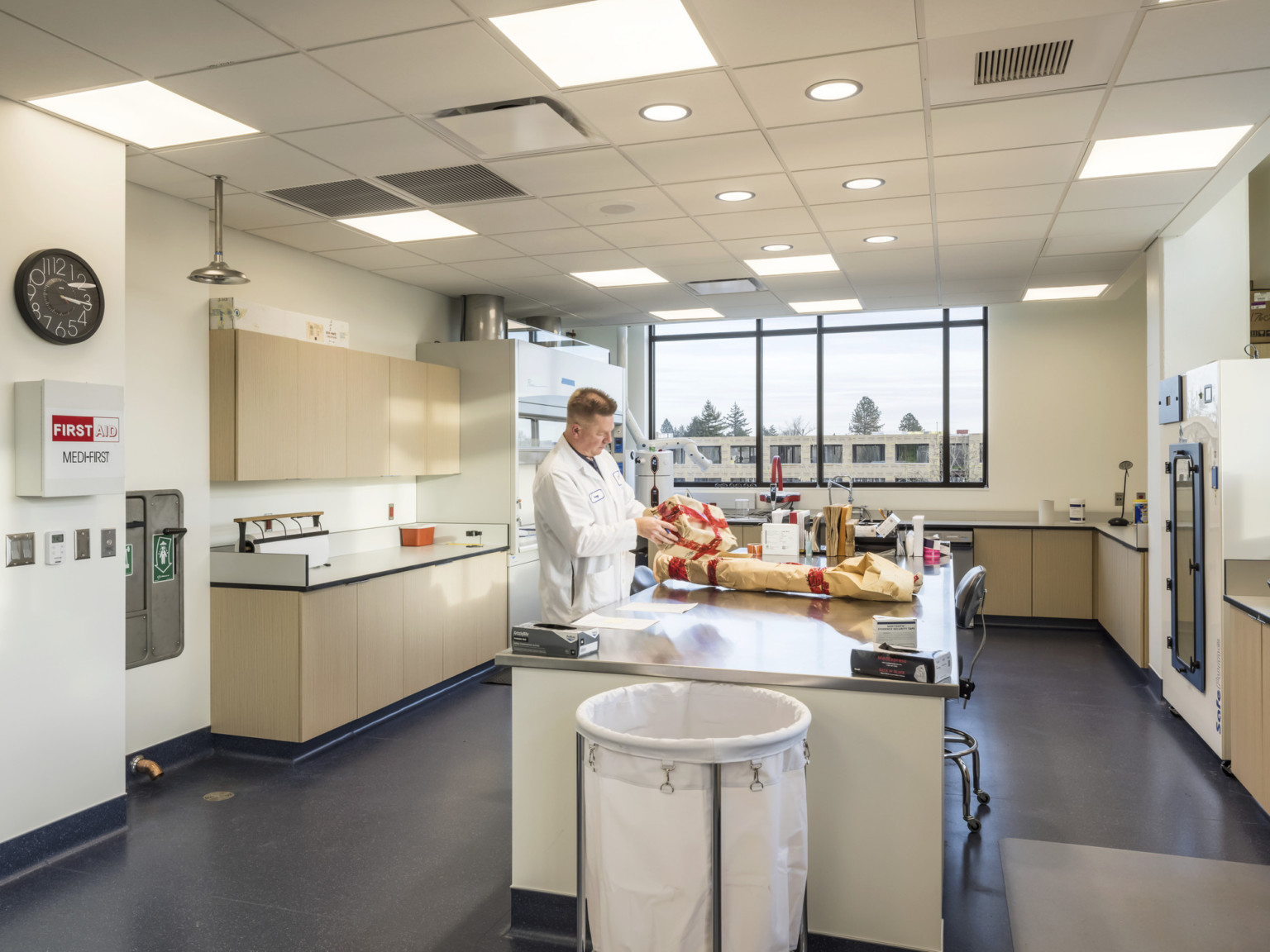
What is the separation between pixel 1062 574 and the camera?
6.75m

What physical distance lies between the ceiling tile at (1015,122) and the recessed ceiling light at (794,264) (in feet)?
5.91

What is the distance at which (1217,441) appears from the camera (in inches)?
146

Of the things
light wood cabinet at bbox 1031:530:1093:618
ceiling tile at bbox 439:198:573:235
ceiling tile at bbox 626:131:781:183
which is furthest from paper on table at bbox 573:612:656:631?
light wood cabinet at bbox 1031:530:1093:618

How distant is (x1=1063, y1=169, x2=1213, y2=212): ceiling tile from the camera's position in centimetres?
368

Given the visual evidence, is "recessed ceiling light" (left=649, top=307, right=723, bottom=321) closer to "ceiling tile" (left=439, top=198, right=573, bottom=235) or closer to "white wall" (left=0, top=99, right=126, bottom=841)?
"ceiling tile" (left=439, top=198, right=573, bottom=235)

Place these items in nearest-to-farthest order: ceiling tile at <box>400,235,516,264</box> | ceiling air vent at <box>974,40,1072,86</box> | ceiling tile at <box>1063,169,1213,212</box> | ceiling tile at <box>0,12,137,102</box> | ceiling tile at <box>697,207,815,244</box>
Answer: ceiling tile at <box>0,12,137,102</box> → ceiling air vent at <box>974,40,1072,86</box> → ceiling tile at <box>1063,169,1213,212</box> → ceiling tile at <box>697,207,815,244</box> → ceiling tile at <box>400,235,516,264</box>

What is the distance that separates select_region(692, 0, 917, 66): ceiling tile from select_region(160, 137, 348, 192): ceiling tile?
5.87 ft

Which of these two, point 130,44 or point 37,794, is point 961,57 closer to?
point 130,44

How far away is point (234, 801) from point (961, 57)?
3784 mm

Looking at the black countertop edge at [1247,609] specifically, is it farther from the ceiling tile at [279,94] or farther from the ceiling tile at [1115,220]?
the ceiling tile at [279,94]

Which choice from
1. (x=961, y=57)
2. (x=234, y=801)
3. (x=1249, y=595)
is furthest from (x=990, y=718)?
(x=234, y=801)

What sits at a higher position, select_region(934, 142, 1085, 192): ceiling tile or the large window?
select_region(934, 142, 1085, 192): ceiling tile

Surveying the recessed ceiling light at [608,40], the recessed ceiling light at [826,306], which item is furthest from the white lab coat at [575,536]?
the recessed ceiling light at [826,306]

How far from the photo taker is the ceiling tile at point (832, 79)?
258cm
